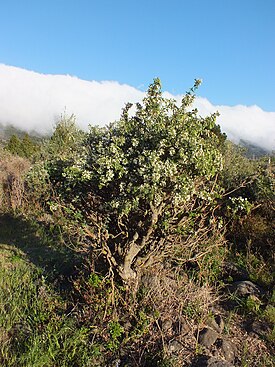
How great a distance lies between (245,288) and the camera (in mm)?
6180

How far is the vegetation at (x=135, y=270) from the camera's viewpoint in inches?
178

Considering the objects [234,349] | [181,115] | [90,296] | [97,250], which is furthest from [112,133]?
[234,349]

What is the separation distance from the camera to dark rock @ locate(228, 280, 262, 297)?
6062mm

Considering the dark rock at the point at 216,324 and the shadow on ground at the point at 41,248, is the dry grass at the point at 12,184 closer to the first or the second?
the shadow on ground at the point at 41,248

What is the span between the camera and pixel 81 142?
5.53 m

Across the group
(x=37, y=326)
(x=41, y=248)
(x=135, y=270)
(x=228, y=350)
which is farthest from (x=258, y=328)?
(x=41, y=248)

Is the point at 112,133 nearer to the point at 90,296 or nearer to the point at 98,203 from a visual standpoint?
the point at 98,203

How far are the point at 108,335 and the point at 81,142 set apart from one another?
2.96m

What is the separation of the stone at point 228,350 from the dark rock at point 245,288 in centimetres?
130

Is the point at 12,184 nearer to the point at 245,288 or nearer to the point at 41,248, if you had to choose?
the point at 41,248

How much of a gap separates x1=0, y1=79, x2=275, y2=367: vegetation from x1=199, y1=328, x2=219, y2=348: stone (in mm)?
92

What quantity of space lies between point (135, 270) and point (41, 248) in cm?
392

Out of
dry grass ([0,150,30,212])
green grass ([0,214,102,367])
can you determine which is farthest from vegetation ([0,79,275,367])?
dry grass ([0,150,30,212])

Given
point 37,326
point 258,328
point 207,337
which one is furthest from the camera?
point 258,328
